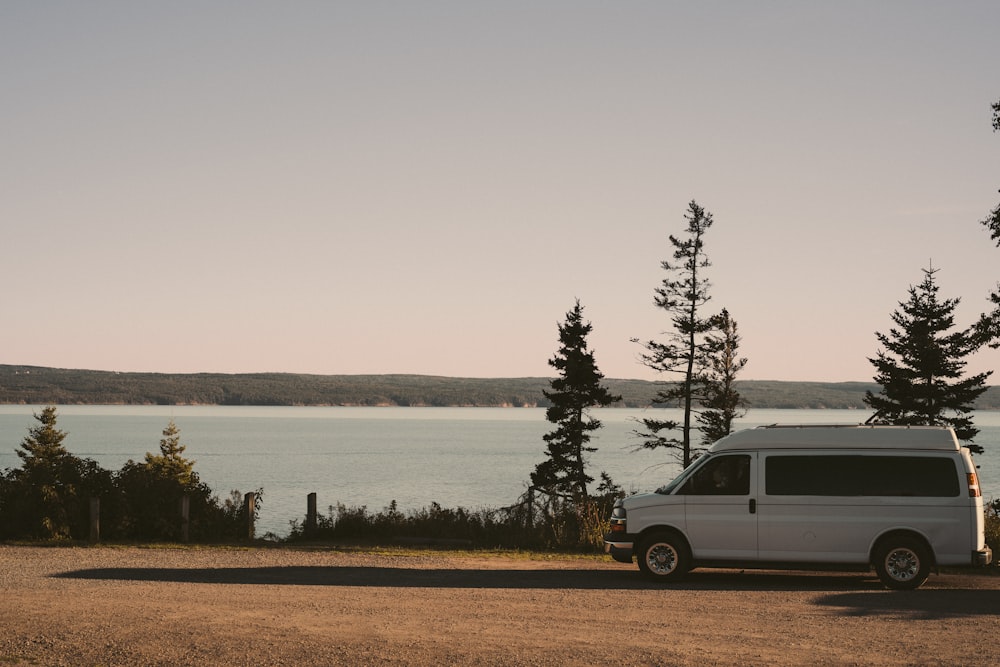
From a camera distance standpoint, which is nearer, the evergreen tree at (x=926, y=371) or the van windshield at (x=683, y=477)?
the van windshield at (x=683, y=477)

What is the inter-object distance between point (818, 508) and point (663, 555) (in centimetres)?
246

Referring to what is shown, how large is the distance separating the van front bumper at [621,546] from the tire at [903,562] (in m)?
3.67

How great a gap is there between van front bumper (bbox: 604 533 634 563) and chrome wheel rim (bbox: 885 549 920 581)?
12.5ft

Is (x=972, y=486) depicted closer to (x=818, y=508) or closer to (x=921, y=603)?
(x=818, y=508)

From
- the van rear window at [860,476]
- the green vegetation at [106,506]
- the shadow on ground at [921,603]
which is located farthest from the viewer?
the green vegetation at [106,506]

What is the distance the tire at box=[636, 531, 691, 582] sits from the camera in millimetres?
16219

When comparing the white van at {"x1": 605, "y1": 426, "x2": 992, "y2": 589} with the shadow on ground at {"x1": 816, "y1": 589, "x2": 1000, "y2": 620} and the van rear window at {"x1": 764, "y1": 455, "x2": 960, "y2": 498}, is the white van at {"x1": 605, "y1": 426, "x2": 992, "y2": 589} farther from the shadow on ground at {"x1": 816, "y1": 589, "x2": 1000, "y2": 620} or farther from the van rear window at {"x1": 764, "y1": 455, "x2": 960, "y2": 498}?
the shadow on ground at {"x1": 816, "y1": 589, "x2": 1000, "y2": 620}

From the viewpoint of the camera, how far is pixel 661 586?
15.8 metres

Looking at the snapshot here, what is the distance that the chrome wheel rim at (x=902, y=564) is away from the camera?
1549 cm

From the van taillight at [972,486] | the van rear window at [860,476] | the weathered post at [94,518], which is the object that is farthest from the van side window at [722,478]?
the weathered post at [94,518]

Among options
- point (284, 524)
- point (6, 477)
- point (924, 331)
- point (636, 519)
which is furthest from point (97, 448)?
point (636, 519)

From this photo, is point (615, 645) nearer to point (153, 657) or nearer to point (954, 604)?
point (153, 657)

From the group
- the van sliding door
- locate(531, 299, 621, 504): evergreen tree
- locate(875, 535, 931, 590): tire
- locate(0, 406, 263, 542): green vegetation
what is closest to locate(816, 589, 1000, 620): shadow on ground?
locate(875, 535, 931, 590): tire

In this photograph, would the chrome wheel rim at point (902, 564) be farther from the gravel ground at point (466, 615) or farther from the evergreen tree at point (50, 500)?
the evergreen tree at point (50, 500)
